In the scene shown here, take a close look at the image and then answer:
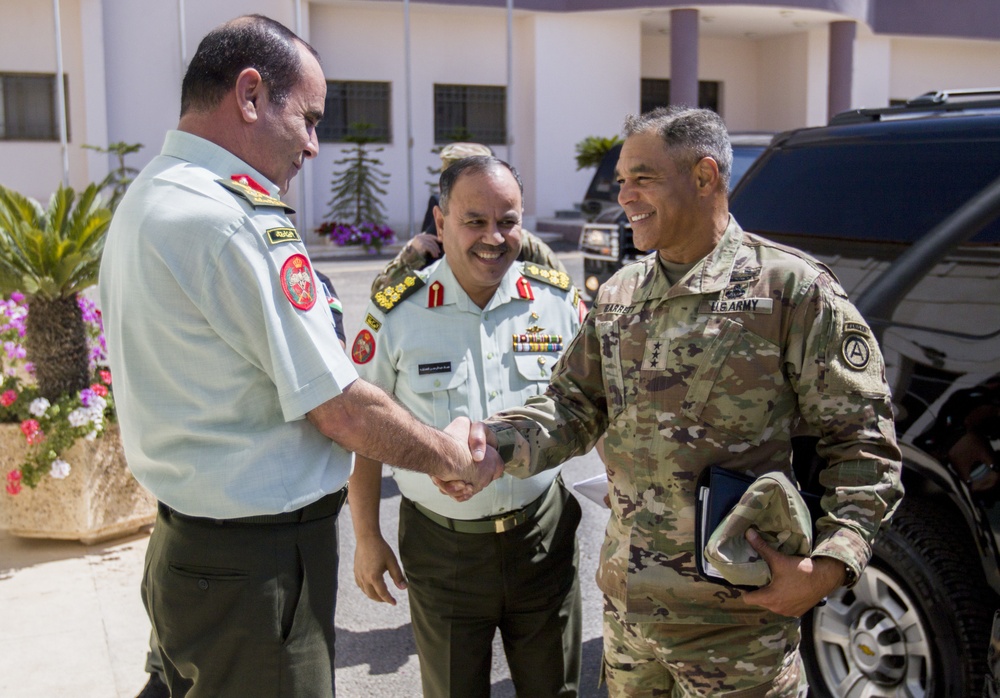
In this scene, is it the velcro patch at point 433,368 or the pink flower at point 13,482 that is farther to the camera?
the pink flower at point 13,482

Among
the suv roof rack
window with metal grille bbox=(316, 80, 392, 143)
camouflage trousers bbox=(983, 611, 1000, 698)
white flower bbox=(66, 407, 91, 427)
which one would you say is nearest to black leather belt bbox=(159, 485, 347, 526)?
camouflage trousers bbox=(983, 611, 1000, 698)

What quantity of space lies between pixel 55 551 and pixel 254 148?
3.52 metres

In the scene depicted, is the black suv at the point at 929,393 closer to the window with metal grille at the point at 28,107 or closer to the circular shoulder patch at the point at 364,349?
the circular shoulder patch at the point at 364,349

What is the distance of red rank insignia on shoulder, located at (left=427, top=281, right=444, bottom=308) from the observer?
112 inches

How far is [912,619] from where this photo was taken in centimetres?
285

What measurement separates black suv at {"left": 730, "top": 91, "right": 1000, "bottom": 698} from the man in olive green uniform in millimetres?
911

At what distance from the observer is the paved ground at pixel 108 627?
3641 mm

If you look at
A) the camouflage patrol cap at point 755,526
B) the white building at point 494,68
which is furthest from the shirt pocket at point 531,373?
the white building at point 494,68

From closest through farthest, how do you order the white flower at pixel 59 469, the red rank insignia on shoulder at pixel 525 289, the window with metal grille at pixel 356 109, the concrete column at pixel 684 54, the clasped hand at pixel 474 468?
the clasped hand at pixel 474 468
the red rank insignia on shoulder at pixel 525 289
the white flower at pixel 59 469
the window with metal grille at pixel 356 109
the concrete column at pixel 684 54

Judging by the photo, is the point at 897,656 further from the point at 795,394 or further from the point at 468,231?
the point at 468,231

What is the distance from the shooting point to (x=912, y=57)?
2433 cm

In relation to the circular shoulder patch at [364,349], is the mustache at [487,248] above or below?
Answer: above

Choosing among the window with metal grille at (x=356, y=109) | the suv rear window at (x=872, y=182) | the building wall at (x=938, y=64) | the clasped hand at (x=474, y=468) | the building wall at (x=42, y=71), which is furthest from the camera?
the building wall at (x=938, y=64)

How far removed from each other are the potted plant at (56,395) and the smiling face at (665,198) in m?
3.44
